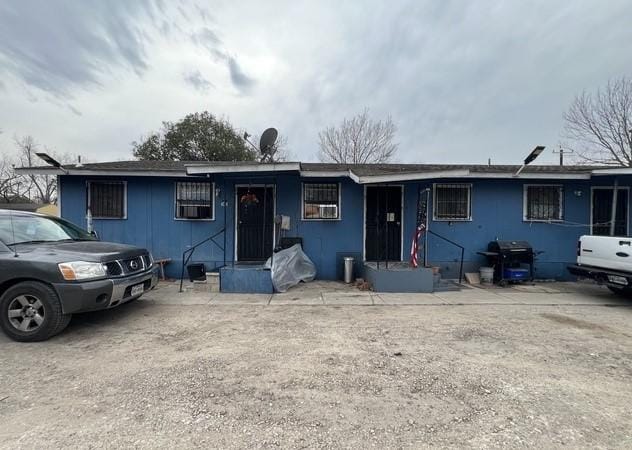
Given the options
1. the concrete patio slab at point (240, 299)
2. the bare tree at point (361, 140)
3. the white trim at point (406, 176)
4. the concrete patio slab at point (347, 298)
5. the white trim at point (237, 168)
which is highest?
the bare tree at point (361, 140)

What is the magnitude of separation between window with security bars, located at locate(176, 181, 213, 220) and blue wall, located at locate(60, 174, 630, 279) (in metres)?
0.17

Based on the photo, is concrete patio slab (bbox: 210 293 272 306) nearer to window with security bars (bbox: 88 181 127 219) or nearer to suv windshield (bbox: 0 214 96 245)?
suv windshield (bbox: 0 214 96 245)

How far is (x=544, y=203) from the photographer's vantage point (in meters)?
8.77

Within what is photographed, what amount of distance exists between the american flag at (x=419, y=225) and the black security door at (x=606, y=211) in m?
4.80

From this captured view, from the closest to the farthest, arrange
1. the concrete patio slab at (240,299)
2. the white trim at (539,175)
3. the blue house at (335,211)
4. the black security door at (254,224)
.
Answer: the concrete patio slab at (240,299) < the white trim at (539,175) < the blue house at (335,211) < the black security door at (254,224)

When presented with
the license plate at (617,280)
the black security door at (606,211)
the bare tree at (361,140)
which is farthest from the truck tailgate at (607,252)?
the bare tree at (361,140)

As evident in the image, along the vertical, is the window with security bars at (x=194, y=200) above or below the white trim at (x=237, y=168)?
below

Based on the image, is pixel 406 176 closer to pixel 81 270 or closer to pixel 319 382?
pixel 319 382

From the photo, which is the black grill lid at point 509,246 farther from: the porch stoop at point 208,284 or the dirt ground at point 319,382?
the porch stoop at point 208,284

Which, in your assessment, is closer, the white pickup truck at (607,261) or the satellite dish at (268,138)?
the white pickup truck at (607,261)

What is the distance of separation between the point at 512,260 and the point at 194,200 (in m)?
8.24

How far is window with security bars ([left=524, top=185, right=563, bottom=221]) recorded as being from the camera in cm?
874

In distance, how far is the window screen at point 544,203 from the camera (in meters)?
8.74

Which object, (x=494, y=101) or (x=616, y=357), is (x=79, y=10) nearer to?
(x=616, y=357)
